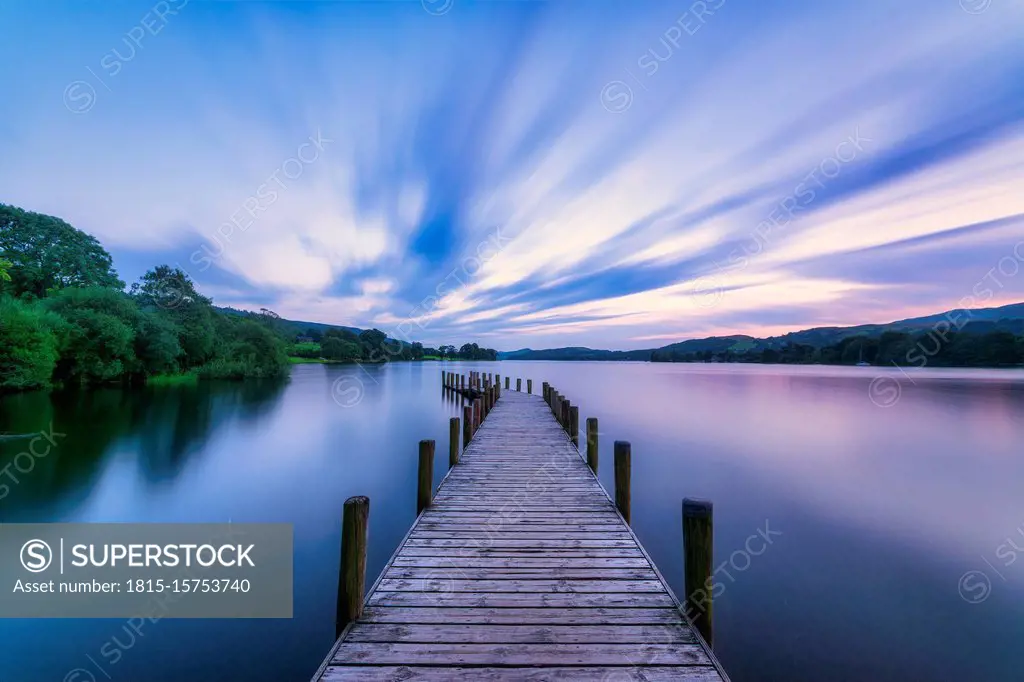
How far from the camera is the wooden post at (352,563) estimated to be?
335cm

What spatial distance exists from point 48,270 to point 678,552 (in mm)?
49945

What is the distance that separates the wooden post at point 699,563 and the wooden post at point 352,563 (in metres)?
2.72

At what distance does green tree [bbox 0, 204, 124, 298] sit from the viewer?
3219 centimetres

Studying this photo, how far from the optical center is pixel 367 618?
3406 mm

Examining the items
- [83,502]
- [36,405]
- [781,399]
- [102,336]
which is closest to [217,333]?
[102,336]

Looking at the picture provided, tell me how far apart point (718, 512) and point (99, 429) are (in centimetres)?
2209

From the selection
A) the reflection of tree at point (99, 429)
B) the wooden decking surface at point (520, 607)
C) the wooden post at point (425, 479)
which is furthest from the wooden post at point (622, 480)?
the reflection of tree at point (99, 429)

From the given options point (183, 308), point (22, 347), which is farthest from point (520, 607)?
point (183, 308)

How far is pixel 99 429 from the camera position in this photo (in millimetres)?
16250

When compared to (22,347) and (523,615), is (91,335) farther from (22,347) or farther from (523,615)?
(523,615)

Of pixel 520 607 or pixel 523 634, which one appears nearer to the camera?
pixel 523 634

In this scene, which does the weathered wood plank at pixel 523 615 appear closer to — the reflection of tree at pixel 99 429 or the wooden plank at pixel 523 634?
the wooden plank at pixel 523 634

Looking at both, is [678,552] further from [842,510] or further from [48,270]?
[48,270]

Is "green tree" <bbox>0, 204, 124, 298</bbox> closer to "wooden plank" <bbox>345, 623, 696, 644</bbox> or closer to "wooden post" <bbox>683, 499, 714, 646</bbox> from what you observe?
"wooden plank" <bbox>345, 623, 696, 644</bbox>
